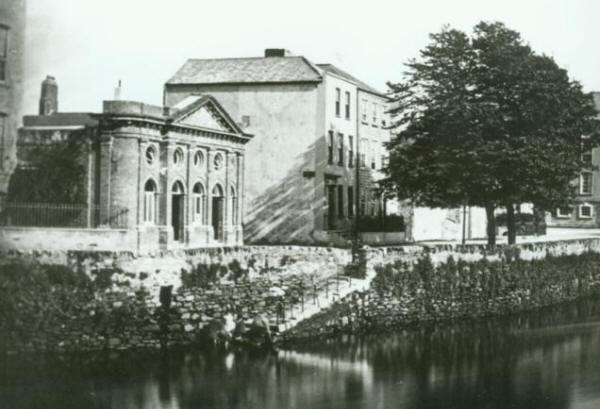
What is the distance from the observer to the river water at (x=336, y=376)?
21.8m

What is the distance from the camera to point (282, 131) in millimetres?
48344

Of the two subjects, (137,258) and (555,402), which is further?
(137,258)

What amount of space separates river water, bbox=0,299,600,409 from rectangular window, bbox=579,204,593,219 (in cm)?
3894

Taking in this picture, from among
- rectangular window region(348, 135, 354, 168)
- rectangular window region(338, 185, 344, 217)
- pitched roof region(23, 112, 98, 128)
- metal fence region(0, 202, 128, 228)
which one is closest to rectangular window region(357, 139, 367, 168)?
rectangular window region(348, 135, 354, 168)

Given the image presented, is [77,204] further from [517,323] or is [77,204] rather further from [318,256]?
[517,323]

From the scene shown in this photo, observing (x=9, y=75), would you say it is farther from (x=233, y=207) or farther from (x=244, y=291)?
(x=233, y=207)

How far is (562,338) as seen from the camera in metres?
32.1

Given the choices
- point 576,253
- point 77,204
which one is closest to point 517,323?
point 576,253

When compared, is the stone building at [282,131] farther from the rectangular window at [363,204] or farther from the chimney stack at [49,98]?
the chimney stack at [49,98]

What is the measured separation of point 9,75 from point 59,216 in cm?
1062

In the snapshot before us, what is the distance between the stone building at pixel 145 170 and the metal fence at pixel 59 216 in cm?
5

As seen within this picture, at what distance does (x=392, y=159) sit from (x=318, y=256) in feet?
29.6

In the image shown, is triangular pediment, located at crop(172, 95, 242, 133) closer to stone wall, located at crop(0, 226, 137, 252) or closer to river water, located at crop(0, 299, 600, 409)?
stone wall, located at crop(0, 226, 137, 252)

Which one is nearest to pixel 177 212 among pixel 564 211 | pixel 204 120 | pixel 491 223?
pixel 204 120
